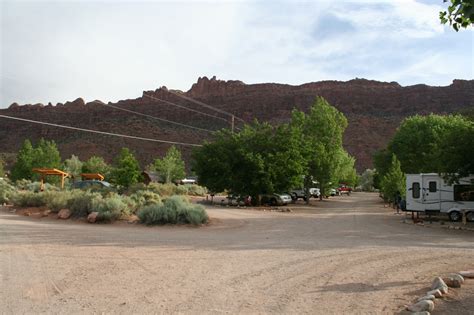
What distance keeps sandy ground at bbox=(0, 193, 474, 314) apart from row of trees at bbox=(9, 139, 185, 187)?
34.3 meters

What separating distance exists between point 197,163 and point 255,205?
5.30 m

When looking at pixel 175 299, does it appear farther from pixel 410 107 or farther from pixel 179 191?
pixel 410 107

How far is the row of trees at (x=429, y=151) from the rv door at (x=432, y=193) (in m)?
0.80

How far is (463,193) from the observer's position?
2361 cm

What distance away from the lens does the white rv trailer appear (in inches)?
925

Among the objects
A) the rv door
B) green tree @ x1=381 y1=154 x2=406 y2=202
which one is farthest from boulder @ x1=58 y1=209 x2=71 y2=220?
green tree @ x1=381 y1=154 x2=406 y2=202

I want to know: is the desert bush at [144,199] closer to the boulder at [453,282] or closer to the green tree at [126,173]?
the boulder at [453,282]

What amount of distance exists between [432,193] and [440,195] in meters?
0.38

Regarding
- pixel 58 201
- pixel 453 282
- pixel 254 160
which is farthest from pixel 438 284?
pixel 254 160

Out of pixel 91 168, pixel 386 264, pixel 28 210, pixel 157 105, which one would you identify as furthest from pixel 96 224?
pixel 157 105

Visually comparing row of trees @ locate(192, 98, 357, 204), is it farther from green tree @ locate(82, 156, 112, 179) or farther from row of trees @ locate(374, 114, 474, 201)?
green tree @ locate(82, 156, 112, 179)

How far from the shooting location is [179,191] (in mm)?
46156

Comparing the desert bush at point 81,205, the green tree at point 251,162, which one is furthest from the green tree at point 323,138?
the desert bush at point 81,205

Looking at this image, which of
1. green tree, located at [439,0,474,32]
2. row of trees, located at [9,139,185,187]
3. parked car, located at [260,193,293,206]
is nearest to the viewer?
green tree, located at [439,0,474,32]
